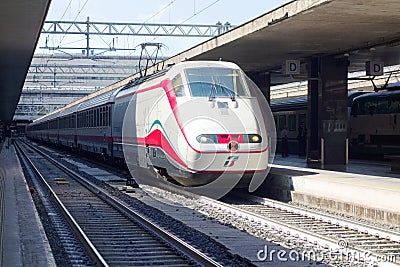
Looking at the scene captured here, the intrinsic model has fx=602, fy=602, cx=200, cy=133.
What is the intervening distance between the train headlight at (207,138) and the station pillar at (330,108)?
29.1 feet

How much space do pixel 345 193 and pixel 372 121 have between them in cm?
1180

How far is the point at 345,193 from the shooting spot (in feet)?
41.9

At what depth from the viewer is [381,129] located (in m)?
23.1

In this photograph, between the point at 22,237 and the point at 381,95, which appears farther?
the point at 381,95

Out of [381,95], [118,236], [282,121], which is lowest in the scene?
[118,236]

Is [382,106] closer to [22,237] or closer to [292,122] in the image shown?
[292,122]

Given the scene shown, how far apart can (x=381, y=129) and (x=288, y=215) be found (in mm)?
12009

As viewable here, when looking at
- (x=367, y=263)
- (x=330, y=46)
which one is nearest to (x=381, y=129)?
(x=330, y=46)

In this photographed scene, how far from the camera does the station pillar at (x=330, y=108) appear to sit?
20.8 meters

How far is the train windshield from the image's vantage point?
13.9m

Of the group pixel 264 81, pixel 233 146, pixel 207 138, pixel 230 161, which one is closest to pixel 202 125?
pixel 207 138

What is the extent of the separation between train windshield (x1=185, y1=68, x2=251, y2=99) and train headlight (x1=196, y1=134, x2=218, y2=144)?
1.18 metres

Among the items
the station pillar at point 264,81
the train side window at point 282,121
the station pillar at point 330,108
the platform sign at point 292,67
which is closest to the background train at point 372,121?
the train side window at point 282,121

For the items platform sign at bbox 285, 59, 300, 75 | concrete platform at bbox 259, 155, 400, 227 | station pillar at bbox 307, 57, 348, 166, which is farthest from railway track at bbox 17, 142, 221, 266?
station pillar at bbox 307, 57, 348, 166
